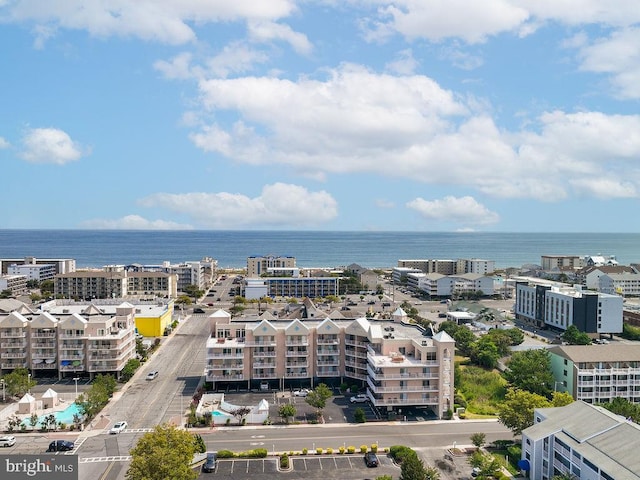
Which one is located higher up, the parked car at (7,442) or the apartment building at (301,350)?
the apartment building at (301,350)

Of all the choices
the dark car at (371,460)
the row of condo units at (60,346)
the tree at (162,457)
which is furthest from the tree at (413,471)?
the row of condo units at (60,346)

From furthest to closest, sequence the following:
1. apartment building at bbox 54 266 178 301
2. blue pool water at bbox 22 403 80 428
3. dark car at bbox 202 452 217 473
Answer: apartment building at bbox 54 266 178 301 < blue pool water at bbox 22 403 80 428 < dark car at bbox 202 452 217 473

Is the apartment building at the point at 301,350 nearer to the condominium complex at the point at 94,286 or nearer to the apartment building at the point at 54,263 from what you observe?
the condominium complex at the point at 94,286

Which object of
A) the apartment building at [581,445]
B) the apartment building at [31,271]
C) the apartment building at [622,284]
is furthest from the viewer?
the apartment building at [31,271]

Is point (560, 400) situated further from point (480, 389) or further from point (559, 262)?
point (559, 262)

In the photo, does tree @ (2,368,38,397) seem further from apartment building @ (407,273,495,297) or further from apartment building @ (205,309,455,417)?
apartment building @ (407,273,495,297)

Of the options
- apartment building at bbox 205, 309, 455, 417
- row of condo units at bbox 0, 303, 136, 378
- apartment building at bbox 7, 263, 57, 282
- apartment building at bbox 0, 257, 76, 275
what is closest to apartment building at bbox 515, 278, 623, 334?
apartment building at bbox 205, 309, 455, 417

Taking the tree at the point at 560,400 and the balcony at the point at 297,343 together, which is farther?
the balcony at the point at 297,343
